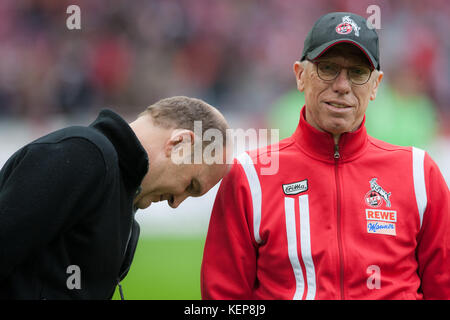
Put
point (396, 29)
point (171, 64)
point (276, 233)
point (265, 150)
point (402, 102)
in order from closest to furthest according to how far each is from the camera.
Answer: point (276, 233), point (265, 150), point (402, 102), point (171, 64), point (396, 29)

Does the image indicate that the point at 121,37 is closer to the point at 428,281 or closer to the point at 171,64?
the point at 171,64

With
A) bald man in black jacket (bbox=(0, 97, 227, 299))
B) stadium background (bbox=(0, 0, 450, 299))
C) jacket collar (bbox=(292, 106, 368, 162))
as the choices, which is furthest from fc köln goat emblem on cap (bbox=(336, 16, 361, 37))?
stadium background (bbox=(0, 0, 450, 299))

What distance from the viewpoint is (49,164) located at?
1.88 metres

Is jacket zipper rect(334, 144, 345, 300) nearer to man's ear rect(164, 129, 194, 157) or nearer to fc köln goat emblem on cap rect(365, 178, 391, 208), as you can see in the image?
fc köln goat emblem on cap rect(365, 178, 391, 208)

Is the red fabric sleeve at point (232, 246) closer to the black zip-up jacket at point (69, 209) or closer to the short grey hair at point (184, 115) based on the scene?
the short grey hair at point (184, 115)

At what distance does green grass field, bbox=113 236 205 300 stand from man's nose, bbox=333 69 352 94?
8.78ft

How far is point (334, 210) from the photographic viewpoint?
2344mm

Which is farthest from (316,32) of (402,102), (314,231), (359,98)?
(402,102)

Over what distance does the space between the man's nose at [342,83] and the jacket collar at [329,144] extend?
6.6 inches

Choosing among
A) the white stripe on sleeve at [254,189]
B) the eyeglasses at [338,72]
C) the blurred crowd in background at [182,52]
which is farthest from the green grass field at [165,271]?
the eyeglasses at [338,72]

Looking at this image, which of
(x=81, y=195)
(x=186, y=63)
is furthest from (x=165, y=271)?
(x=186, y=63)

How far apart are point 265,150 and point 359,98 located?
412mm

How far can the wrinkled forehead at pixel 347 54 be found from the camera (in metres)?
2.38

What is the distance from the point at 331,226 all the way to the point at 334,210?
6 centimetres
